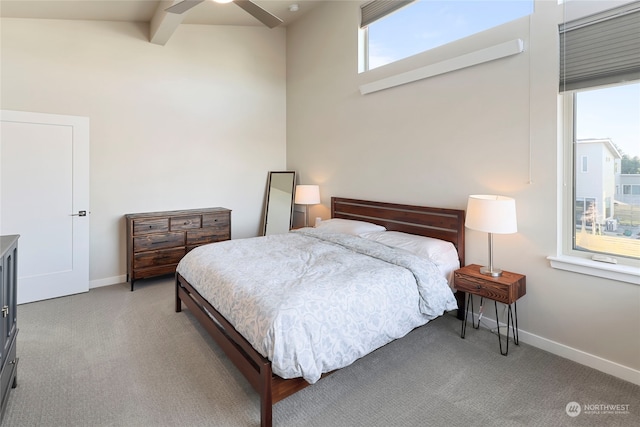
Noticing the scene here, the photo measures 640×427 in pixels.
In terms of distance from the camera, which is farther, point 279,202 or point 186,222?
point 279,202

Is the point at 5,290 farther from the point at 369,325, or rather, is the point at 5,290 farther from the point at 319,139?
the point at 319,139

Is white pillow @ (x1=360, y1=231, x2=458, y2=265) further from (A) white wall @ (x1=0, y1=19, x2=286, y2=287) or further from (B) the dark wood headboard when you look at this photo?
(A) white wall @ (x1=0, y1=19, x2=286, y2=287)

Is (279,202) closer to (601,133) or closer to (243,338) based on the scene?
(243,338)

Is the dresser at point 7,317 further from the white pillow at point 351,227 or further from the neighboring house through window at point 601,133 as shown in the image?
the neighboring house through window at point 601,133

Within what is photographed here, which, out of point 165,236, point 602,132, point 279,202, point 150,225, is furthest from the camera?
point 279,202

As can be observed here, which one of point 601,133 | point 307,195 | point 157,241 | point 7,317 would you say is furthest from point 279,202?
point 601,133

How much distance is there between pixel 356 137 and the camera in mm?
4367

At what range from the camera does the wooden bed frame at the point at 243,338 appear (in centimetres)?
184

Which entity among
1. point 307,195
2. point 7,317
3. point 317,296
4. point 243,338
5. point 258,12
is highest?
point 258,12

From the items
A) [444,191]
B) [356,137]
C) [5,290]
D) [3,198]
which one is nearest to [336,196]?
[356,137]

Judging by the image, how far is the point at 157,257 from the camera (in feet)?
13.8

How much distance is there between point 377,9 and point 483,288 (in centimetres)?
348

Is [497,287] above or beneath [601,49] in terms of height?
beneath

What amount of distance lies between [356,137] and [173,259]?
2.98m
